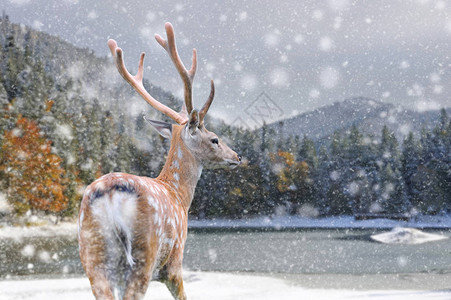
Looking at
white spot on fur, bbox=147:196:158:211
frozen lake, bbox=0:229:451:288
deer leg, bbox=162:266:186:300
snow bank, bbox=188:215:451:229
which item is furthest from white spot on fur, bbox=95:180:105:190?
snow bank, bbox=188:215:451:229

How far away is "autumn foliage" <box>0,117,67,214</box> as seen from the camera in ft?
97.6

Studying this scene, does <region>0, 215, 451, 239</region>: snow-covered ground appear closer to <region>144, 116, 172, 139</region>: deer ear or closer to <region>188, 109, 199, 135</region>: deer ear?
<region>144, 116, 172, 139</region>: deer ear

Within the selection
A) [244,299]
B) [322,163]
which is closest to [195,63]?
[244,299]

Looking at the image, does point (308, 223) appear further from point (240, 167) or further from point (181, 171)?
point (181, 171)

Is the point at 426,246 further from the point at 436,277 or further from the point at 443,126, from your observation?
the point at 443,126

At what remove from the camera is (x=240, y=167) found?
39.6 m

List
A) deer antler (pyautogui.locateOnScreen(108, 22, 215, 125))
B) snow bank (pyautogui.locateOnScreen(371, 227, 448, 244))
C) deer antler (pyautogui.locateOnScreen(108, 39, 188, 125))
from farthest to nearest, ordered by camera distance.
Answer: snow bank (pyautogui.locateOnScreen(371, 227, 448, 244))
deer antler (pyautogui.locateOnScreen(108, 39, 188, 125))
deer antler (pyautogui.locateOnScreen(108, 22, 215, 125))

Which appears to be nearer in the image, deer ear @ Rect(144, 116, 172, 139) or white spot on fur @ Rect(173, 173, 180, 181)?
white spot on fur @ Rect(173, 173, 180, 181)

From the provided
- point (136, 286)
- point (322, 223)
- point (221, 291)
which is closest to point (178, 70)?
point (136, 286)

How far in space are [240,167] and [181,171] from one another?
35.9 m

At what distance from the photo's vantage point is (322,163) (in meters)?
43.6

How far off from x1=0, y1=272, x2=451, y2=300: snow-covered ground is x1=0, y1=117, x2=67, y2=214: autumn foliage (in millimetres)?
22113

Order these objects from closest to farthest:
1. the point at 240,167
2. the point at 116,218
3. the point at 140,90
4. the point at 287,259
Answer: the point at 116,218 → the point at 140,90 → the point at 287,259 → the point at 240,167

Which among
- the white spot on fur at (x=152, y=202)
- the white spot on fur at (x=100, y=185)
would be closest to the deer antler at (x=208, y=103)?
the white spot on fur at (x=152, y=202)
